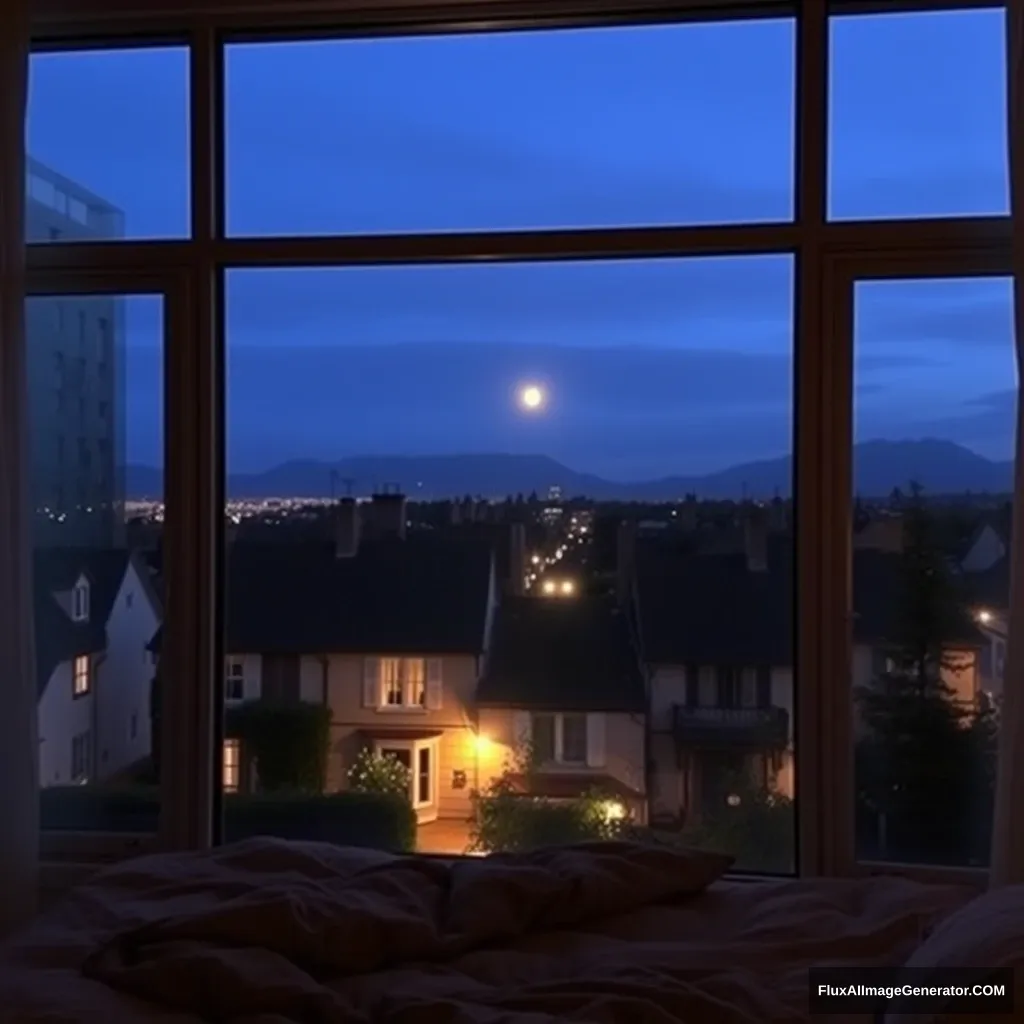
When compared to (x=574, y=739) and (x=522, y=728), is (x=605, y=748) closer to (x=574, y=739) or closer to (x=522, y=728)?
(x=574, y=739)

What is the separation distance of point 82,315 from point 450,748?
153cm

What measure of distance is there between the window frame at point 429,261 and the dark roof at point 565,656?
0.46 meters

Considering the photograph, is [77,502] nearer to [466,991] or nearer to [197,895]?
[197,895]

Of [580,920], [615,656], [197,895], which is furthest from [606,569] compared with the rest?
[197,895]

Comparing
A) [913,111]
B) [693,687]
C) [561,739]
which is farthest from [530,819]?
[913,111]

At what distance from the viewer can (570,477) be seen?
3.18m

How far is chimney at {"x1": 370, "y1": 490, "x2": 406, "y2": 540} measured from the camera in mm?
3250

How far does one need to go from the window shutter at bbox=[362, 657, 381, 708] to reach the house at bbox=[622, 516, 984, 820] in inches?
28.2

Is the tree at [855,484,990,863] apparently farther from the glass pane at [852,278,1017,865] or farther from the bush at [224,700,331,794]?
the bush at [224,700,331,794]

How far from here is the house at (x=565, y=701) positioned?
3174mm

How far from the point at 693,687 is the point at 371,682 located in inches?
33.8

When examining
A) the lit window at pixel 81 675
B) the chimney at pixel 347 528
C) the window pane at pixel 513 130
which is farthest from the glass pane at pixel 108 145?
the lit window at pixel 81 675

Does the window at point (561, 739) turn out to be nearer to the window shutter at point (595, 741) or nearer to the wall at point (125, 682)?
the window shutter at point (595, 741)

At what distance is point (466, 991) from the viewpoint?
1815 millimetres
